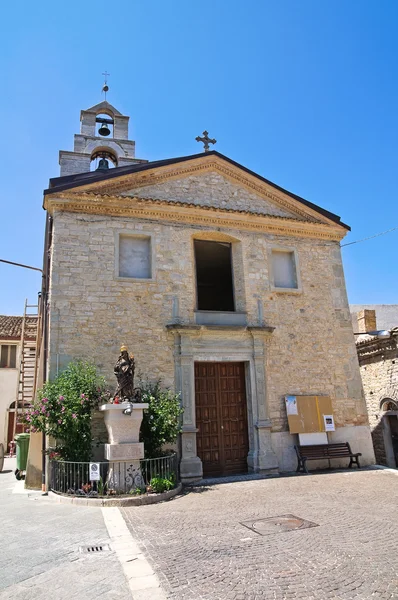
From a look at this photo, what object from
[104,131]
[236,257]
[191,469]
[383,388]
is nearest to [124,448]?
[191,469]

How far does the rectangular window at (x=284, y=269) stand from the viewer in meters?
13.1

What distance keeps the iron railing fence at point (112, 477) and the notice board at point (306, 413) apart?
12.6ft

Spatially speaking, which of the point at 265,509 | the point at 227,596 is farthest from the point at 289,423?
the point at 227,596

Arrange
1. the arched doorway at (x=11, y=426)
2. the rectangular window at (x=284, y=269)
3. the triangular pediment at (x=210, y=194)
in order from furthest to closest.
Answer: the arched doorway at (x=11, y=426) < the rectangular window at (x=284, y=269) < the triangular pediment at (x=210, y=194)

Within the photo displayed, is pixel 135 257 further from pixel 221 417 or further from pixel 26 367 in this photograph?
pixel 26 367

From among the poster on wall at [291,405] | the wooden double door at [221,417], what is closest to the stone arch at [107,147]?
the wooden double door at [221,417]

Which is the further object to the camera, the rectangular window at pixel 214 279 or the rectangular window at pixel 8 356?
the rectangular window at pixel 8 356

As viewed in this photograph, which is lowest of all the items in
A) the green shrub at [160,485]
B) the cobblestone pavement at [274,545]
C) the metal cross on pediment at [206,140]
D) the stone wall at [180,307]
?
the cobblestone pavement at [274,545]

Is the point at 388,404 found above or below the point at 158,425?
above

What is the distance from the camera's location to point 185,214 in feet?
40.6

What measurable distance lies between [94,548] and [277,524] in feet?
8.35

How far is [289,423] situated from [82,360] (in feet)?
18.2

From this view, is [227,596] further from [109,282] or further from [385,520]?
[109,282]

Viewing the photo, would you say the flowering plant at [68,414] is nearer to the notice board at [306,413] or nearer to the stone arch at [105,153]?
the notice board at [306,413]
